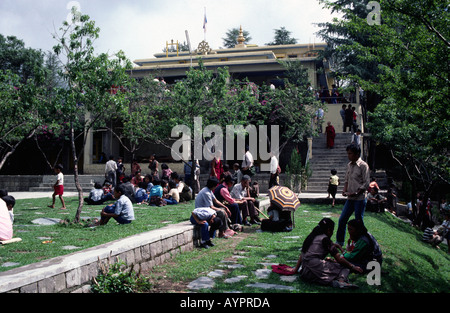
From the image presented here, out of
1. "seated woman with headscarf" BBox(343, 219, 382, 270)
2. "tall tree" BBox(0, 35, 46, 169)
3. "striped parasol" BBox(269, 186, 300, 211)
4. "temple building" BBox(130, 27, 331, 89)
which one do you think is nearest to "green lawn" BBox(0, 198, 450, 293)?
"seated woman with headscarf" BBox(343, 219, 382, 270)

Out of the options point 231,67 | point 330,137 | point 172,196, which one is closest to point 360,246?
point 172,196

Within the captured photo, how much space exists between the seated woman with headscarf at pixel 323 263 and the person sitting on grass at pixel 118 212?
4.87 m

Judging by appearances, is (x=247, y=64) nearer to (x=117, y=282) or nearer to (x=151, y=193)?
(x=151, y=193)

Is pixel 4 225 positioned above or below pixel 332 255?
above

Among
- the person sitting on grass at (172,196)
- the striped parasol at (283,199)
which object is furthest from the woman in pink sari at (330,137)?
the striped parasol at (283,199)

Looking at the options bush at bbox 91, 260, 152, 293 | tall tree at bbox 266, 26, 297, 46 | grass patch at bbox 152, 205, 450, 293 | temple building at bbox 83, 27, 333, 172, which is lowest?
grass patch at bbox 152, 205, 450, 293

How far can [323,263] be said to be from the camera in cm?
554

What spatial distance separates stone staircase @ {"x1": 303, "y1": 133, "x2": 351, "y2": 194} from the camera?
19.2 m

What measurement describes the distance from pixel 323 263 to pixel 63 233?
17.5 feet

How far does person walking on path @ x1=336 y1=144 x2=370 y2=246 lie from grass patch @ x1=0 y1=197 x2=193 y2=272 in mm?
3888

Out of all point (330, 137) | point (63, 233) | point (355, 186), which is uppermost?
point (330, 137)

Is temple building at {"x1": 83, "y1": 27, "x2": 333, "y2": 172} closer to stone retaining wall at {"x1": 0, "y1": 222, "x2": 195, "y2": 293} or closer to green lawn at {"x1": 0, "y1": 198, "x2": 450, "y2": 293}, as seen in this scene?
green lawn at {"x1": 0, "y1": 198, "x2": 450, "y2": 293}

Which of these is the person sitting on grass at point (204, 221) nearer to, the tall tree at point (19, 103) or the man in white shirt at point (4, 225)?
the man in white shirt at point (4, 225)

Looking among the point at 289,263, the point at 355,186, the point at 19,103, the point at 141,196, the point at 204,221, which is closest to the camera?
the point at 289,263
